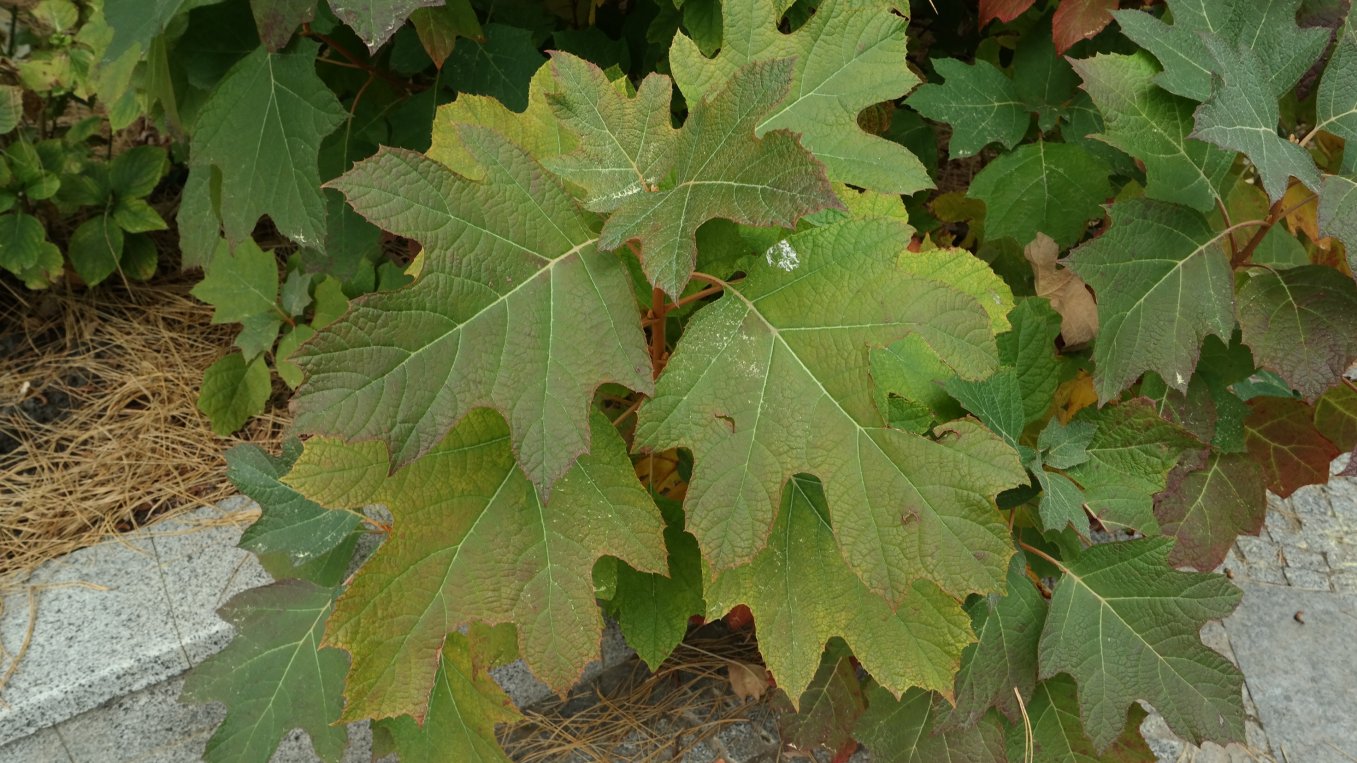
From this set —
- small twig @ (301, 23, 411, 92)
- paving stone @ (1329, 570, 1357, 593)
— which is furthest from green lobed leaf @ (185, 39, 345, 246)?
paving stone @ (1329, 570, 1357, 593)

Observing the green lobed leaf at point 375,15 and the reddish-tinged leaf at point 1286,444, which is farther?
the reddish-tinged leaf at point 1286,444

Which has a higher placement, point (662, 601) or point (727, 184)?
point (727, 184)

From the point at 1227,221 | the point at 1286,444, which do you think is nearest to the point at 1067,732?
the point at 1286,444

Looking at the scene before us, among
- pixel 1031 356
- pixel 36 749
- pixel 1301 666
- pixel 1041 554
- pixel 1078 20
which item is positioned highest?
pixel 1078 20

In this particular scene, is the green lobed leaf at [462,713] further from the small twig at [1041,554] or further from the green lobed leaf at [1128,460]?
the green lobed leaf at [1128,460]

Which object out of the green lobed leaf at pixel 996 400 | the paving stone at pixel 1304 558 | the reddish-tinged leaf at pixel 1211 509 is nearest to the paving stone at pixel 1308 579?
the paving stone at pixel 1304 558

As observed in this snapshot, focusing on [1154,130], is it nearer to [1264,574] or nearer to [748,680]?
[748,680]

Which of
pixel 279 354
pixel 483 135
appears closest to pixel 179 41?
pixel 279 354
